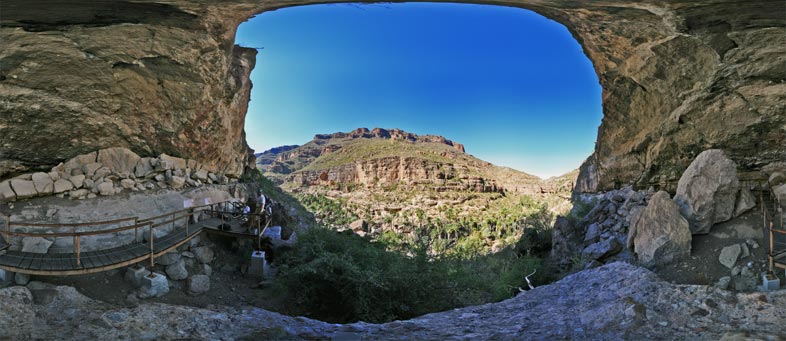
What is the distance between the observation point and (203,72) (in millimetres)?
8719

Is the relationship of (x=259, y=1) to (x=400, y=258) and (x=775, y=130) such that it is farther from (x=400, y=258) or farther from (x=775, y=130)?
(x=775, y=130)

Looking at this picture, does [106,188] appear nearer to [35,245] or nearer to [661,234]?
[35,245]

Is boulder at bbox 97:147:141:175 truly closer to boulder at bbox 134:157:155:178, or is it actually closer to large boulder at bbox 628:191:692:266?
boulder at bbox 134:157:155:178

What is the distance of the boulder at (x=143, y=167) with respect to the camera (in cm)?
800

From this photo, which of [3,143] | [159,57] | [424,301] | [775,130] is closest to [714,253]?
[775,130]

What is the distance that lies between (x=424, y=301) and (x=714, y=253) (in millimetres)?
6019

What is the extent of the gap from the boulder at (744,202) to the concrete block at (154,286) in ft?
35.4

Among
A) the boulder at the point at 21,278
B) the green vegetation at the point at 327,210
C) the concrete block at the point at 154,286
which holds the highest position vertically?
the boulder at the point at 21,278

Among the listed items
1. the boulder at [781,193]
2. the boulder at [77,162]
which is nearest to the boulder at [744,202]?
the boulder at [781,193]

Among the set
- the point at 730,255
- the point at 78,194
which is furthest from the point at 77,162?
the point at 730,255

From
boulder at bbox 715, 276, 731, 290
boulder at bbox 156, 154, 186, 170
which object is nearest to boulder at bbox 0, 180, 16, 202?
boulder at bbox 156, 154, 186, 170

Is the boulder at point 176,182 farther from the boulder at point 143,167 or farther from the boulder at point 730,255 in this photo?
the boulder at point 730,255

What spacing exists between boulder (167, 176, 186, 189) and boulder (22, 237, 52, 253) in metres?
2.76

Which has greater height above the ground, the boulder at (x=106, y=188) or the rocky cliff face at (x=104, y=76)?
the rocky cliff face at (x=104, y=76)
